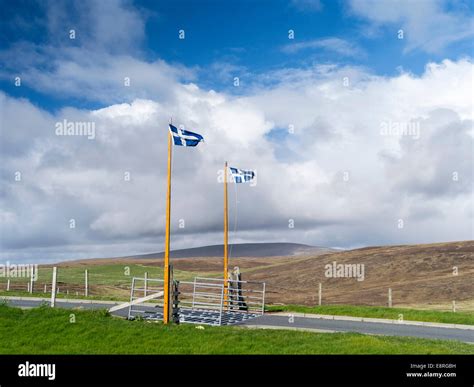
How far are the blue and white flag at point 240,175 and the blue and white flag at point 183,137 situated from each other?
672 centimetres

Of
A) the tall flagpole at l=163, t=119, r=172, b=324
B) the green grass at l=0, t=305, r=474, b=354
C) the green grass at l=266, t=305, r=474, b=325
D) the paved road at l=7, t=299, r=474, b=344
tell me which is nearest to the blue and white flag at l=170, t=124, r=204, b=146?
the tall flagpole at l=163, t=119, r=172, b=324

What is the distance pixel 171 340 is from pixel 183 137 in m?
7.70

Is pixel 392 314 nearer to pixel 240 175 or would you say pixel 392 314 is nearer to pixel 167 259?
pixel 240 175

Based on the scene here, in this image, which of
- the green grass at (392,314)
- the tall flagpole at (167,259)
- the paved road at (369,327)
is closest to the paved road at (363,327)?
the paved road at (369,327)

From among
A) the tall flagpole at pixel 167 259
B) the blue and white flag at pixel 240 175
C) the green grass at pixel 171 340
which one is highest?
the blue and white flag at pixel 240 175

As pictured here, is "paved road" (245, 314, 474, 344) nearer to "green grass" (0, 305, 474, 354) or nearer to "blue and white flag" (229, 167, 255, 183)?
"green grass" (0, 305, 474, 354)

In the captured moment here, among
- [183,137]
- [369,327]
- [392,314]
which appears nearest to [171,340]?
[183,137]

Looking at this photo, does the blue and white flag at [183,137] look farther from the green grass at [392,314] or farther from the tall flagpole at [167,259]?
the green grass at [392,314]

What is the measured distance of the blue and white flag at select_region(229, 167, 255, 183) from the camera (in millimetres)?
26891

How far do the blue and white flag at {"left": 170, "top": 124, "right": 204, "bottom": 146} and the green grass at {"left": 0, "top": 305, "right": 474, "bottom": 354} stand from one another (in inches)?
259

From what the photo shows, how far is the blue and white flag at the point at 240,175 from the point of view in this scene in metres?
26.9

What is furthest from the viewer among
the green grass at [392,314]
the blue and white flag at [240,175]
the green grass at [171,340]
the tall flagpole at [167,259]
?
the blue and white flag at [240,175]

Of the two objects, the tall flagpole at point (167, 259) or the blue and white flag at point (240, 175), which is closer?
the tall flagpole at point (167, 259)
